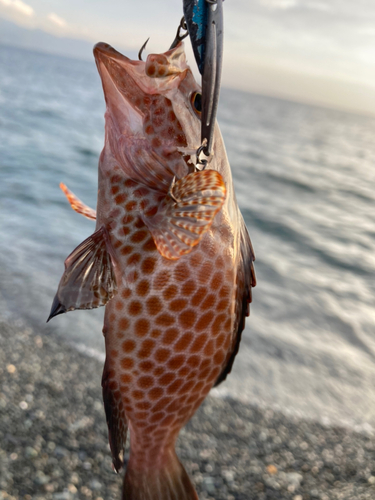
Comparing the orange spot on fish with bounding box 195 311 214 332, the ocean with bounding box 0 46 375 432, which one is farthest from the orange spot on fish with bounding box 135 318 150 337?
the ocean with bounding box 0 46 375 432

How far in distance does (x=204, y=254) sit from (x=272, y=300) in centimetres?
791

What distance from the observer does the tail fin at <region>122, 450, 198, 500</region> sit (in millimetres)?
2148

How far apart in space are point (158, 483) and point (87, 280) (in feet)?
3.95

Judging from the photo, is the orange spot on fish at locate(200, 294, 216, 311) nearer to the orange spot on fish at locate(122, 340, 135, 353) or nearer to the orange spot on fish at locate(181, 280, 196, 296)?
the orange spot on fish at locate(181, 280, 196, 296)

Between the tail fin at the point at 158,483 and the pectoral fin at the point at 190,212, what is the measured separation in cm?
126

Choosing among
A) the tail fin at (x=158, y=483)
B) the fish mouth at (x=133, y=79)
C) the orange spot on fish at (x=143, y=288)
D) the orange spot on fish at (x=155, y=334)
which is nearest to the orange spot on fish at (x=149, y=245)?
the orange spot on fish at (x=143, y=288)

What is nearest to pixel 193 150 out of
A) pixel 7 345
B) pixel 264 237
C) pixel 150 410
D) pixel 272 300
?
pixel 150 410

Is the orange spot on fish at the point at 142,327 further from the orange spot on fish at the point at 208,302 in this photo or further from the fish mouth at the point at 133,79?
the fish mouth at the point at 133,79

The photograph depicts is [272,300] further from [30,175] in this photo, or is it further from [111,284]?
[30,175]

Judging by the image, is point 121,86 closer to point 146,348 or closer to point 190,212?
point 190,212

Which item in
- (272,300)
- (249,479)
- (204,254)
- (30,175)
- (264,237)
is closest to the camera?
(204,254)

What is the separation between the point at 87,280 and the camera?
63.3 inches

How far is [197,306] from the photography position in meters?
1.86

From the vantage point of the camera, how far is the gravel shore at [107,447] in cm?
412
